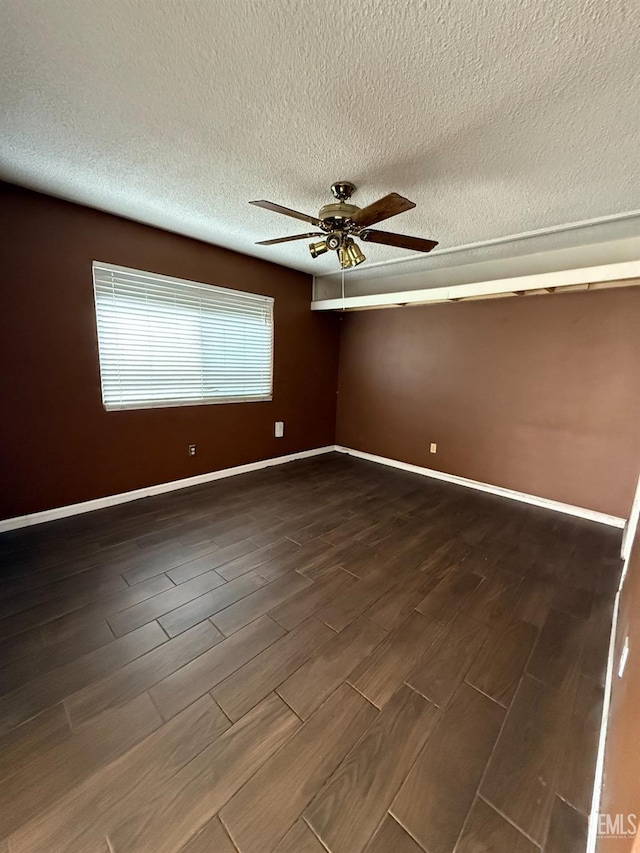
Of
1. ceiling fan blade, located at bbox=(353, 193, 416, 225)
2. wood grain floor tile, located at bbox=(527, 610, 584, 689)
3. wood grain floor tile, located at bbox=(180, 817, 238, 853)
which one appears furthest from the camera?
ceiling fan blade, located at bbox=(353, 193, 416, 225)

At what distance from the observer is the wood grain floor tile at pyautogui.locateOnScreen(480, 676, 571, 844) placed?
1.05 metres

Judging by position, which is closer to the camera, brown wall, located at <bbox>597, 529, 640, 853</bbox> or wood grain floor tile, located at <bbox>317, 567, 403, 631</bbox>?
brown wall, located at <bbox>597, 529, 640, 853</bbox>

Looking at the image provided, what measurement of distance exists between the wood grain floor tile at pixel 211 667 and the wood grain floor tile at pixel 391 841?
0.76m

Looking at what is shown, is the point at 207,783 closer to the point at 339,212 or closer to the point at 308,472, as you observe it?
the point at 339,212

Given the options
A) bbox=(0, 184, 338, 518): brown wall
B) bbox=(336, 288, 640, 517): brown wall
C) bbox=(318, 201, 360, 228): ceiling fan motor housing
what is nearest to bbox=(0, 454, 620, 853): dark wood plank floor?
bbox=(0, 184, 338, 518): brown wall

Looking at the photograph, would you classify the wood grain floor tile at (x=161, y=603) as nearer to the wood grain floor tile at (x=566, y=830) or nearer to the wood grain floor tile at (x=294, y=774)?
the wood grain floor tile at (x=294, y=774)

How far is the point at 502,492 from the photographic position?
3.66 metres

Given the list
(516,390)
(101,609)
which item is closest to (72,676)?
(101,609)

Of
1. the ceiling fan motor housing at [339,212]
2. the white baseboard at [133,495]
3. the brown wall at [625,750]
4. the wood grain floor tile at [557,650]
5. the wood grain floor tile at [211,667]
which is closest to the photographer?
the brown wall at [625,750]

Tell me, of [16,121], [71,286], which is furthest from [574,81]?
[71,286]

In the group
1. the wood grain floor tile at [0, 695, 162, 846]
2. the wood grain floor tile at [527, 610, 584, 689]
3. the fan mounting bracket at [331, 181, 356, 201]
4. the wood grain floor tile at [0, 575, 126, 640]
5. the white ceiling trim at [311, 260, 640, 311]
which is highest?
the fan mounting bracket at [331, 181, 356, 201]

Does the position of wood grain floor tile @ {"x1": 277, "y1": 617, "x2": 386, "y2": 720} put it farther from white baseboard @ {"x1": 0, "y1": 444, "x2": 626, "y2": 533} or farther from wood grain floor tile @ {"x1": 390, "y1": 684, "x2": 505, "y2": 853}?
white baseboard @ {"x1": 0, "y1": 444, "x2": 626, "y2": 533}

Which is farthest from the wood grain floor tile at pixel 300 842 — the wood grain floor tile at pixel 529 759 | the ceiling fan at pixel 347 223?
the ceiling fan at pixel 347 223

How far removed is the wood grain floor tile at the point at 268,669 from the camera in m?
1.36
